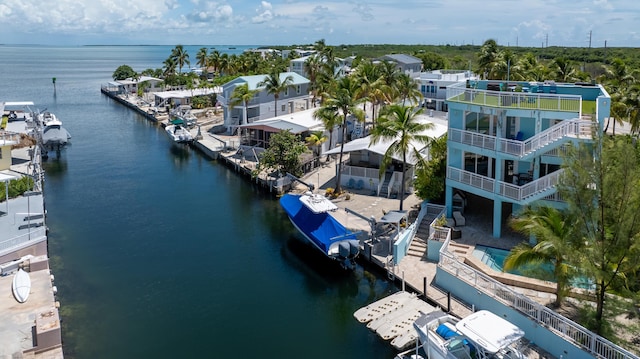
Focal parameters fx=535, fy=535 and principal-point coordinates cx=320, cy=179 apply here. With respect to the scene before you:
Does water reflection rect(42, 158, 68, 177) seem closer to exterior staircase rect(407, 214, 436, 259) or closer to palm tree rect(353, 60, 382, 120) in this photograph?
palm tree rect(353, 60, 382, 120)

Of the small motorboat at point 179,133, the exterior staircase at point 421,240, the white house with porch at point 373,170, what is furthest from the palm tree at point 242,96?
the exterior staircase at point 421,240

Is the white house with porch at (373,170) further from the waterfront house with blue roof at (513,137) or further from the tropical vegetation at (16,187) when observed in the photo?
the tropical vegetation at (16,187)

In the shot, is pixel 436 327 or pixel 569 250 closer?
pixel 569 250

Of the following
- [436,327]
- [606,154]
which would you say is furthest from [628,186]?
[436,327]

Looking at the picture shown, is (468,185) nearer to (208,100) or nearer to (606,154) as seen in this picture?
(606,154)

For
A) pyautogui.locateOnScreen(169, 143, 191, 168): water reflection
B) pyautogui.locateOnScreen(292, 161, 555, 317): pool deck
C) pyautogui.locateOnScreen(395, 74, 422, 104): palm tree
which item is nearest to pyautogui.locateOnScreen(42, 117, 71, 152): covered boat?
pyautogui.locateOnScreen(169, 143, 191, 168): water reflection

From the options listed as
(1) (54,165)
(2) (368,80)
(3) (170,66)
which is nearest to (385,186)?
(2) (368,80)

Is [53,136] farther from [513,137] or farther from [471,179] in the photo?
[513,137]
